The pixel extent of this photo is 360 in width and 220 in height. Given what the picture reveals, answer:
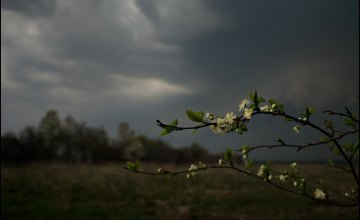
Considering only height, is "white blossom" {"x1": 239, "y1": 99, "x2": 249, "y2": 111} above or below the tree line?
below

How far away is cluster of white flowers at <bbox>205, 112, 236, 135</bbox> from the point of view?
1.88 meters

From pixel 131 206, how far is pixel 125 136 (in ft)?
250

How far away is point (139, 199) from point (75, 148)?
49.6 metres

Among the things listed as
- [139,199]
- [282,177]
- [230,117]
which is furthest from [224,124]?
[139,199]

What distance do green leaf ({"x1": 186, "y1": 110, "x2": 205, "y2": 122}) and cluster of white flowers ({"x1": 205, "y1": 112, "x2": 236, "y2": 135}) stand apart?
0.23ft

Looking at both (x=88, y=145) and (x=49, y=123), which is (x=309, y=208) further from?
(x=49, y=123)

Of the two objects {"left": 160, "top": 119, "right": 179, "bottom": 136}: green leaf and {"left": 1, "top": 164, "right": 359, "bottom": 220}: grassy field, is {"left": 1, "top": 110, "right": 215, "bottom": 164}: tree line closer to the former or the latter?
{"left": 1, "top": 164, "right": 359, "bottom": 220}: grassy field

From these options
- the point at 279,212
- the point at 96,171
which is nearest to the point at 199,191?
the point at 279,212

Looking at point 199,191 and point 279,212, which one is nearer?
point 279,212

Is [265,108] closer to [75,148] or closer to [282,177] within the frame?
[282,177]

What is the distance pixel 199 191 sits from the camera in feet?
57.2

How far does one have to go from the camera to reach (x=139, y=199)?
51.0ft

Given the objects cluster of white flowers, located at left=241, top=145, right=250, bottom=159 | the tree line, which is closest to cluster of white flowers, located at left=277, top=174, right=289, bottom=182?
cluster of white flowers, located at left=241, top=145, right=250, bottom=159

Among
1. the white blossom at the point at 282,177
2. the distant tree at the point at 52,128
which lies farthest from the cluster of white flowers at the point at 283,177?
the distant tree at the point at 52,128
